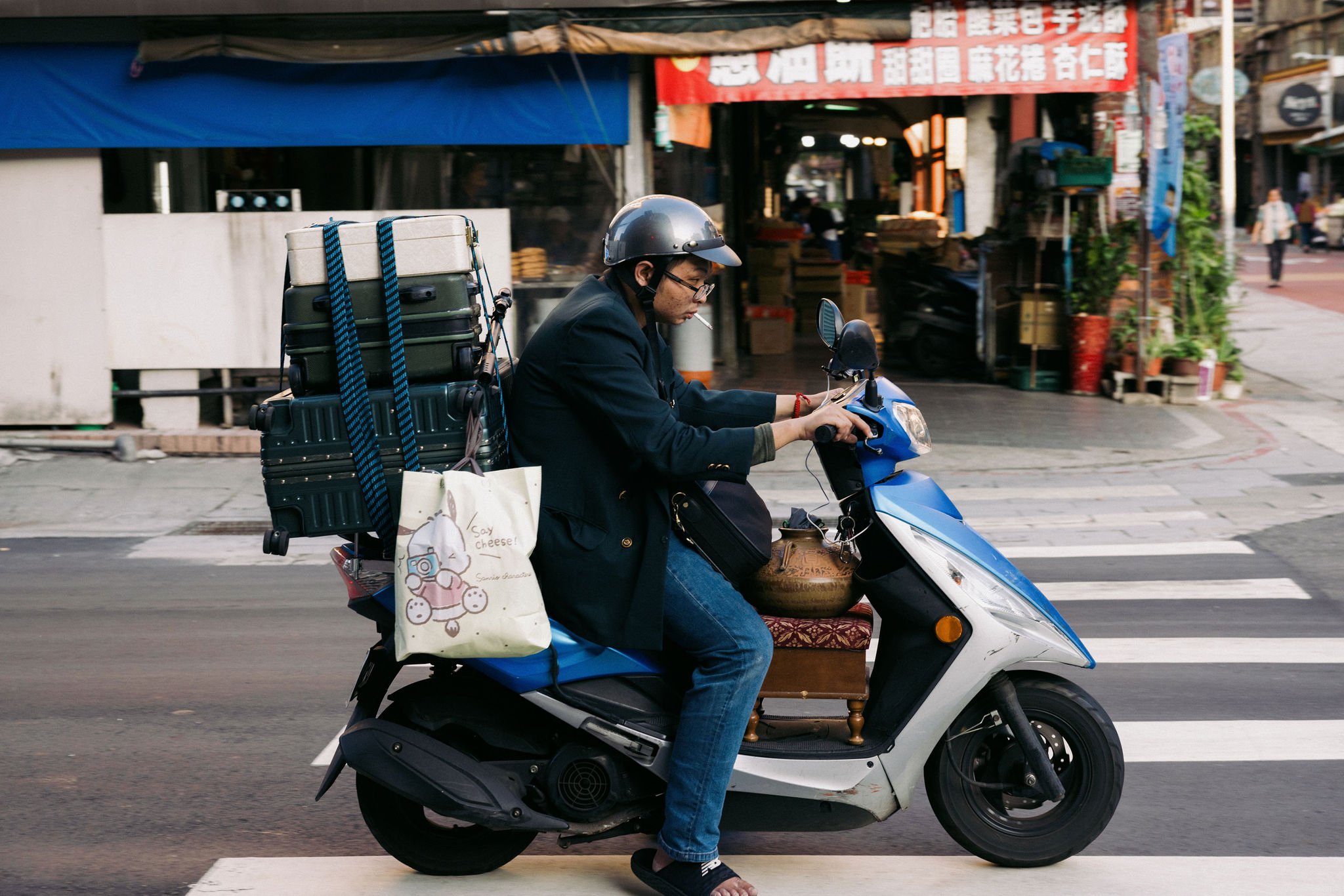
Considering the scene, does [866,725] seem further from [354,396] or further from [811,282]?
[811,282]

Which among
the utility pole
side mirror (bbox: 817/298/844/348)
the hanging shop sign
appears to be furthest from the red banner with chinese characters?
the hanging shop sign

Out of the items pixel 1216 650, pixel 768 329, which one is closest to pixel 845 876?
pixel 1216 650

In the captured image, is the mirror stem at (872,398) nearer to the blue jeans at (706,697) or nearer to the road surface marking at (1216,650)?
the blue jeans at (706,697)

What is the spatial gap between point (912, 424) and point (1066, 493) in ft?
20.8

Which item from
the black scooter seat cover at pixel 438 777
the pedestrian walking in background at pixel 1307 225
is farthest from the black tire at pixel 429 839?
the pedestrian walking in background at pixel 1307 225

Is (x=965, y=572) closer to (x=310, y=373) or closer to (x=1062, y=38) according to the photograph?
(x=310, y=373)

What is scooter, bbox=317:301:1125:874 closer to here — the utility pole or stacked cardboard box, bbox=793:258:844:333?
the utility pole

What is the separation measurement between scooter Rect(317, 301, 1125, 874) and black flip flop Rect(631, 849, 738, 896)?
143 mm

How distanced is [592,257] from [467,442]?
9.01 metres

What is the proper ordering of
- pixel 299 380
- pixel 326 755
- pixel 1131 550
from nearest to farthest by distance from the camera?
pixel 299 380, pixel 326 755, pixel 1131 550

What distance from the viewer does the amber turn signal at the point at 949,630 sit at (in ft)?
12.6

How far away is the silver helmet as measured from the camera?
3672 millimetres

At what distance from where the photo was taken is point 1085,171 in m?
12.8

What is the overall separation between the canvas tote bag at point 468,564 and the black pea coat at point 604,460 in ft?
0.54
